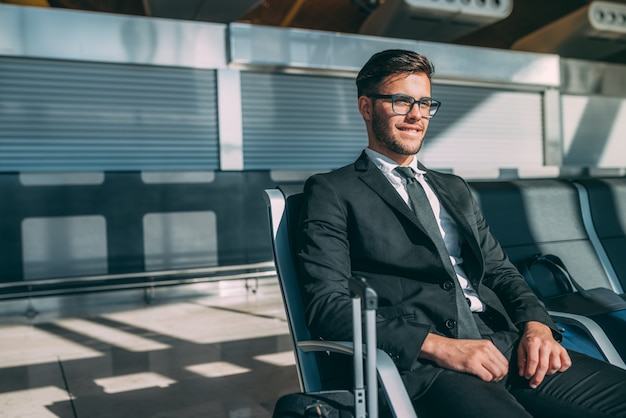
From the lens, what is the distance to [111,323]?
5258 mm

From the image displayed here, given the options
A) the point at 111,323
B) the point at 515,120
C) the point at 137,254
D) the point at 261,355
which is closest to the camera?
the point at 261,355

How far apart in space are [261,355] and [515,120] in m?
7.55

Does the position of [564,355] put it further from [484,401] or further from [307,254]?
[307,254]

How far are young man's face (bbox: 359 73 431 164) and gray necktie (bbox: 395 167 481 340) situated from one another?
7cm

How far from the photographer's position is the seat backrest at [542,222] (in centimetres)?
250

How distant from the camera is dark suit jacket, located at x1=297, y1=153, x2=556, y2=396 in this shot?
151cm

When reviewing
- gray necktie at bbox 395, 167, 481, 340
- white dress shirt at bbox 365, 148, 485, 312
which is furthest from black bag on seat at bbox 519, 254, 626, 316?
gray necktie at bbox 395, 167, 481, 340

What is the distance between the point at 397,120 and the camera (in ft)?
5.86

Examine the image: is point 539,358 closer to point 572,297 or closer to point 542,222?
point 572,297

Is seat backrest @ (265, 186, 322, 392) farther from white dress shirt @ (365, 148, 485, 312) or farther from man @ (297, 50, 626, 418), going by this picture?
white dress shirt @ (365, 148, 485, 312)

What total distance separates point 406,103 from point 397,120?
0.19 feet

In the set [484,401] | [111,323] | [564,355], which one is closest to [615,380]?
[564,355]

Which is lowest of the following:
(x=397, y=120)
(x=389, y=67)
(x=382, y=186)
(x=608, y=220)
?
(x=608, y=220)

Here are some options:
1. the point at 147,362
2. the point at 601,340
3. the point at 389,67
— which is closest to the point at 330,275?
the point at 389,67
